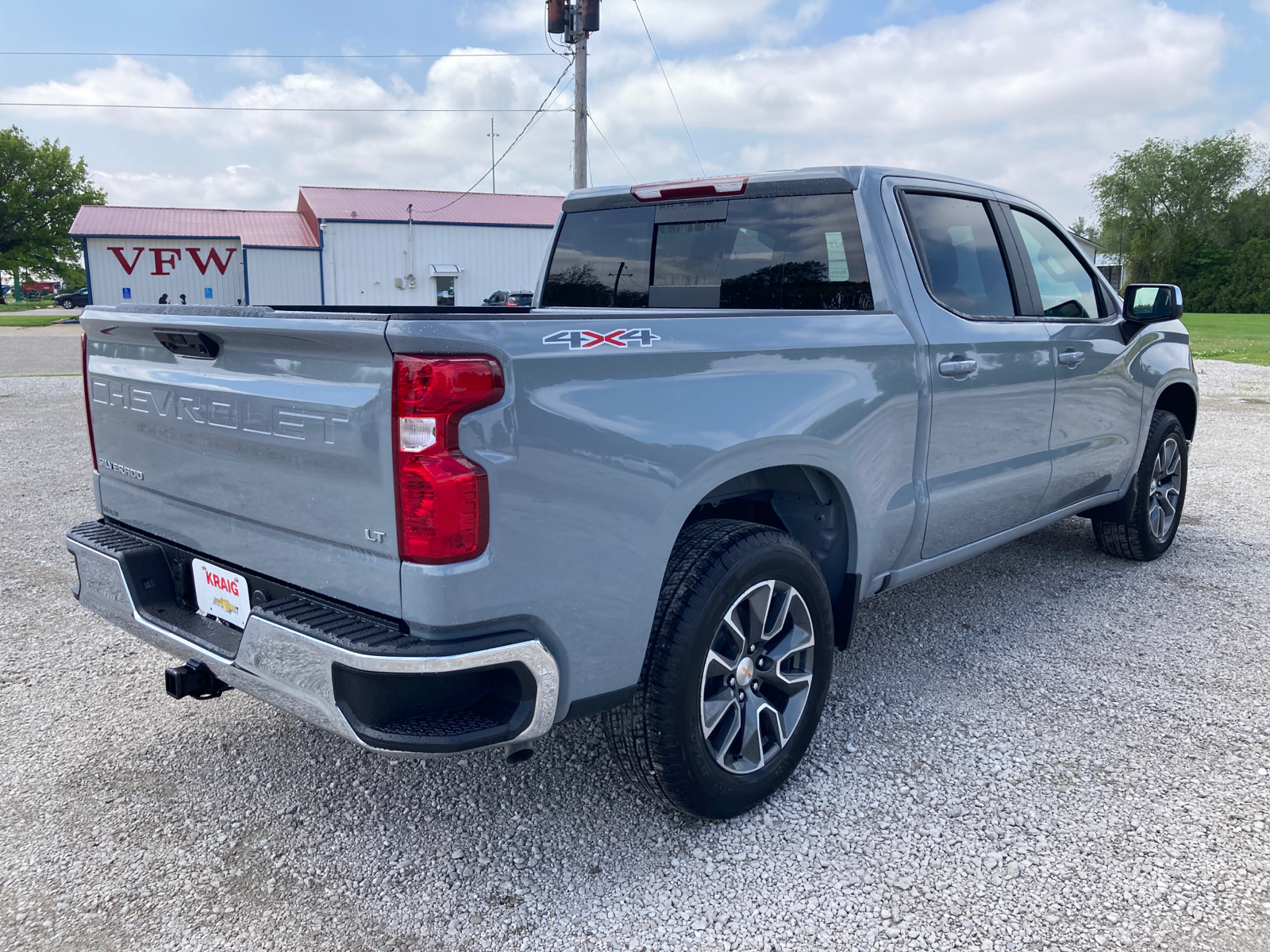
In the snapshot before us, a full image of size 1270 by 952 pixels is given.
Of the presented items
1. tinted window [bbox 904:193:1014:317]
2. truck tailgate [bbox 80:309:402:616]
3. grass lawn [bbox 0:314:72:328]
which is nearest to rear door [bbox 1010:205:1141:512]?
tinted window [bbox 904:193:1014:317]

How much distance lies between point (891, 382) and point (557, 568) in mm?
1522

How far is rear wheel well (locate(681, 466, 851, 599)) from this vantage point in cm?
297

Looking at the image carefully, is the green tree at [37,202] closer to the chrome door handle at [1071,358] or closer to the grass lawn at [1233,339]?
the grass lawn at [1233,339]

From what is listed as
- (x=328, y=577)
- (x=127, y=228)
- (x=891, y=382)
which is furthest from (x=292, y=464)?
(x=127, y=228)

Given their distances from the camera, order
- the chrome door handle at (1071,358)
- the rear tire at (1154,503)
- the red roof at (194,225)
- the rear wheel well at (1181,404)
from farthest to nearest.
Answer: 1. the red roof at (194,225)
2. the rear wheel well at (1181,404)
3. the rear tire at (1154,503)
4. the chrome door handle at (1071,358)

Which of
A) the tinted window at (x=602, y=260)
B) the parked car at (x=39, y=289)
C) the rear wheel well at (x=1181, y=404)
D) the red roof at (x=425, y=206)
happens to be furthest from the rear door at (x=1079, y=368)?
the parked car at (x=39, y=289)

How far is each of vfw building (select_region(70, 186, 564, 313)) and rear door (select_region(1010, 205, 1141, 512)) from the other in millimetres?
31745

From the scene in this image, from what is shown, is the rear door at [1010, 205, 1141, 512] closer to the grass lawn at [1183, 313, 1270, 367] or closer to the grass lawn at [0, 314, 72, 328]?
the grass lawn at [1183, 313, 1270, 367]

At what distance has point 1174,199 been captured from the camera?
2721 inches

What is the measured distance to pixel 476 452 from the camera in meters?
1.99

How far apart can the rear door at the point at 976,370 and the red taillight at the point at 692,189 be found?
2.01 feet

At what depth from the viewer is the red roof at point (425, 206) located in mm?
37562

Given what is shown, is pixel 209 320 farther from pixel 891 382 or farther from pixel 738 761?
pixel 891 382

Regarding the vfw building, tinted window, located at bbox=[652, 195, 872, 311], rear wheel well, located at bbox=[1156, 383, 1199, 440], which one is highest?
the vfw building
